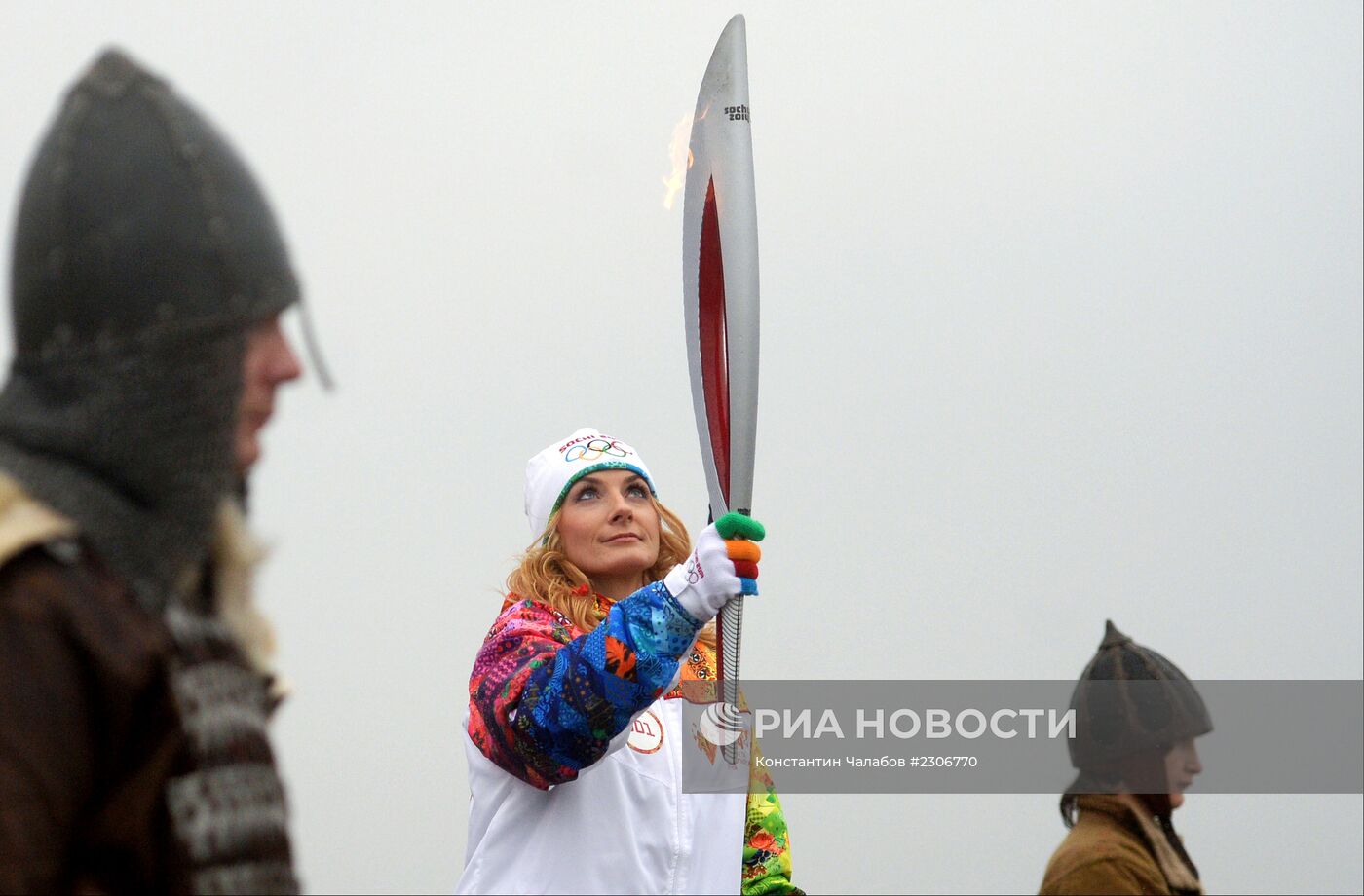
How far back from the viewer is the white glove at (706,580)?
2.21 metres

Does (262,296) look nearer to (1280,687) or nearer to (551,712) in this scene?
(551,712)

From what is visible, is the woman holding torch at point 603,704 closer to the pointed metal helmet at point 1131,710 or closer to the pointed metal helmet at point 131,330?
the pointed metal helmet at point 1131,710

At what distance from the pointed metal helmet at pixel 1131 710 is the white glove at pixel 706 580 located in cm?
95

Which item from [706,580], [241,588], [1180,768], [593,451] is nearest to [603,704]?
[706,580]

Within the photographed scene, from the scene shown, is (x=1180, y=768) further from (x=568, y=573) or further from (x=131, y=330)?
(x=131, y=330)

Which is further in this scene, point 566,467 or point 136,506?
point 566,467

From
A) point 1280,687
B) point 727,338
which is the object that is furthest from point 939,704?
point 727,338

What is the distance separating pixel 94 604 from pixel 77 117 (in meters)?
0.39

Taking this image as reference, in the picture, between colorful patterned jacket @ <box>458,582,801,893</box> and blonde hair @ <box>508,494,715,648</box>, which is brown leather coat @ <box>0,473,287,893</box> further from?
blonde hair @ <box>508,494,715,648</box>

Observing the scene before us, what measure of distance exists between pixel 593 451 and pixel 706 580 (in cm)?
75

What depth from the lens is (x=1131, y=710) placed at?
287cm

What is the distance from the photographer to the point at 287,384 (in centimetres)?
135

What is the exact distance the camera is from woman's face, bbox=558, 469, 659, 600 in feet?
9.16

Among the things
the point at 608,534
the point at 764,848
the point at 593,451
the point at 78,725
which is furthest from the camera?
the point at 593,451
